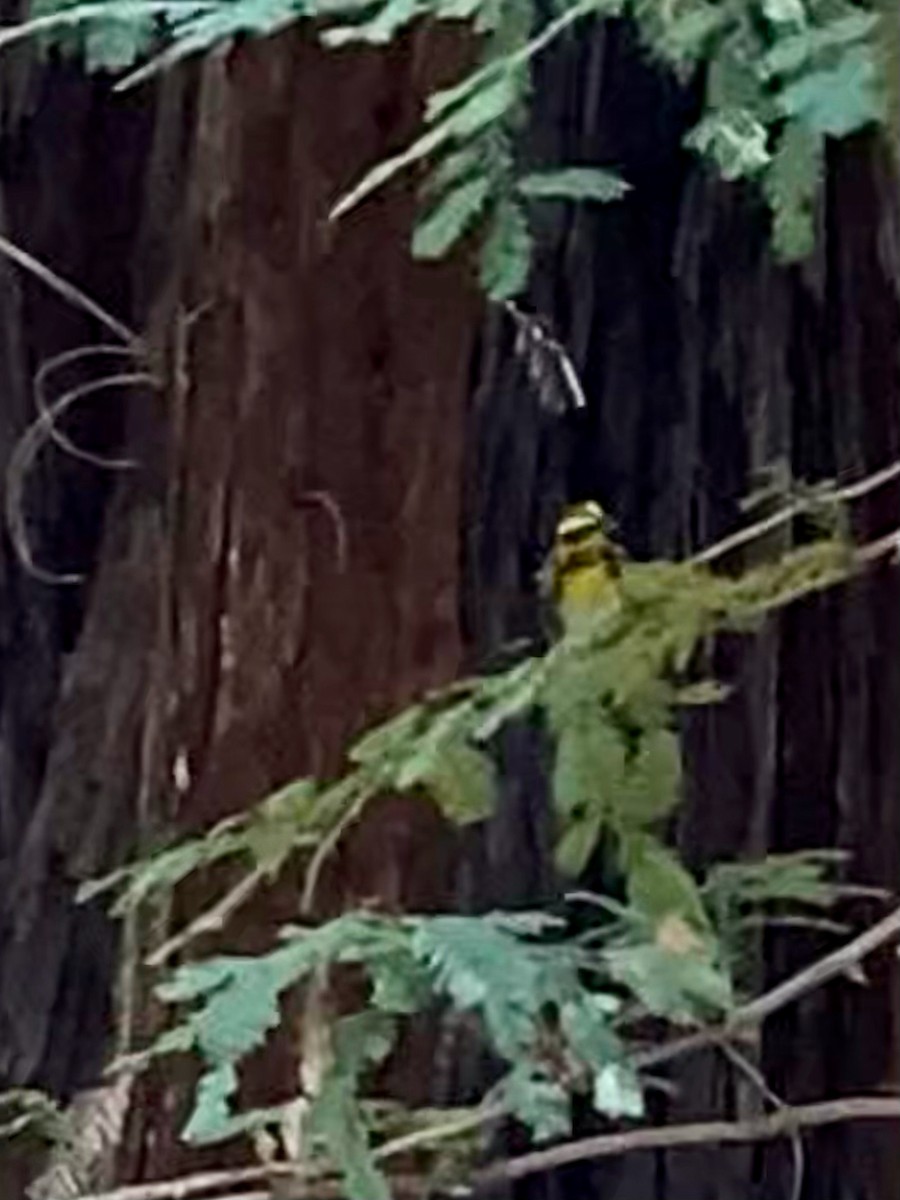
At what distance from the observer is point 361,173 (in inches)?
71.6

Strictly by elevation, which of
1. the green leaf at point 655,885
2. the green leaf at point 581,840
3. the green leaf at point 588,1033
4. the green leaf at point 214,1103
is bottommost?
the green leaf at point 214,1103

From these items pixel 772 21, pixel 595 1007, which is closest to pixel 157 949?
pixel 595 1007

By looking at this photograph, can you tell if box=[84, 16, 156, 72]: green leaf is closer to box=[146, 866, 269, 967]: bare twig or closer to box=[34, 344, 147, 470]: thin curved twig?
box=[146, 866, 269, 967]: bare twig

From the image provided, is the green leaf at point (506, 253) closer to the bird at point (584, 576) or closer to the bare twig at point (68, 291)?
the bird at point (584, 576)

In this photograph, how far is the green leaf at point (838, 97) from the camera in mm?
1280

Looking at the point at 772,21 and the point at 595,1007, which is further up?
the point at 772,21

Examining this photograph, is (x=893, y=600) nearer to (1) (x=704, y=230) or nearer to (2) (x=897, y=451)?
(2) (x=897, y=451)

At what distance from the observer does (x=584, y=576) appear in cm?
150

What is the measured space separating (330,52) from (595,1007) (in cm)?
70

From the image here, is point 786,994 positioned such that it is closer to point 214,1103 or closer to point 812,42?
point 214,1103

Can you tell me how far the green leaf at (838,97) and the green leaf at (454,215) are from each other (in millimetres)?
201

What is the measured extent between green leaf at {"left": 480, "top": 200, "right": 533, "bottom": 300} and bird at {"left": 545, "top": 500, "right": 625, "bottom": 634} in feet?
0.44

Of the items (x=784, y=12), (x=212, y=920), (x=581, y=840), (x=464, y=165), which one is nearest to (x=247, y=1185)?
(x=212, y=920)

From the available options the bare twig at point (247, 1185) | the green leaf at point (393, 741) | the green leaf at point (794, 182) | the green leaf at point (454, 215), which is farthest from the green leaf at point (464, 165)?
the bare twig at point (247, 1185)
